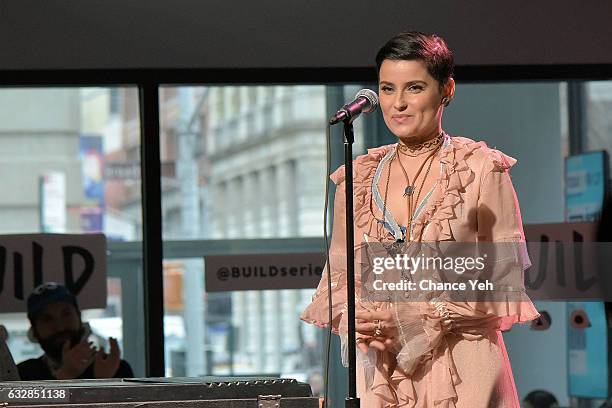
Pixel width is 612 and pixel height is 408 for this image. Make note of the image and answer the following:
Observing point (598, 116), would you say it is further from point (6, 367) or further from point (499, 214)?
point (6, 367)

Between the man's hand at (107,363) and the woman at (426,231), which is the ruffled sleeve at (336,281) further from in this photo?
the man's hand at (107,363)

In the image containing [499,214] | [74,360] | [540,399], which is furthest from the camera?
[540,399]

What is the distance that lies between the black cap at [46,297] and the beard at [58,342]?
127 millimetres

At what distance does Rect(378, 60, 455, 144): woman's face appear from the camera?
143 inches

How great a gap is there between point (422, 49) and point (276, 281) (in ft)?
9.29

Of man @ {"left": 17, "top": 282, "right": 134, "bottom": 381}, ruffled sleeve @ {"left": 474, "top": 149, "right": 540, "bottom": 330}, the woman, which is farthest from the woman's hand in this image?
man @ {"left": 17, "top": 282, "right": 134, "bottom": 381}

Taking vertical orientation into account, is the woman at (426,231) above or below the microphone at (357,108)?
below

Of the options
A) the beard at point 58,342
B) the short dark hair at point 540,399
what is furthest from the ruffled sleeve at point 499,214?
the short dark hair at point 540,399

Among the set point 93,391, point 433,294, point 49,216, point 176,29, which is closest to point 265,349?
point 49,216

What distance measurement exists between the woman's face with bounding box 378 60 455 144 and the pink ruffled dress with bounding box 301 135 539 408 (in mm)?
113

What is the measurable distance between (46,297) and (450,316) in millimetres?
3031

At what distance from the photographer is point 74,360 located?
5.86 m

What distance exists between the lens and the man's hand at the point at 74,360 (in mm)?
5832

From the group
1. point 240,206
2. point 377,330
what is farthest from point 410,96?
point 240,206
